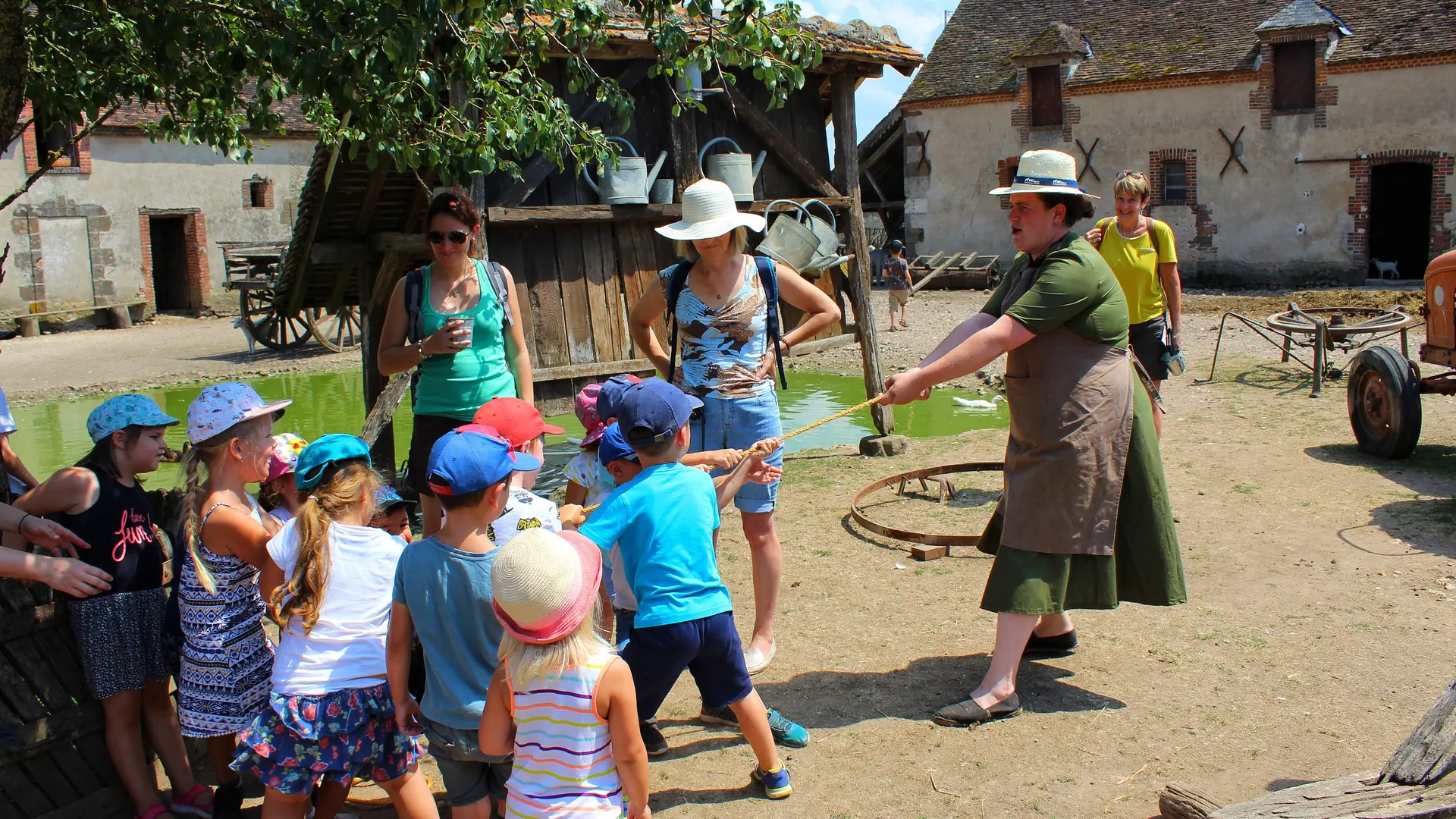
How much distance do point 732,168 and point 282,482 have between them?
18.8 ft

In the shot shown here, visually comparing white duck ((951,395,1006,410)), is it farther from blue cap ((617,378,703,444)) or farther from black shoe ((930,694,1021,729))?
blue cap ((617,378,703,444))

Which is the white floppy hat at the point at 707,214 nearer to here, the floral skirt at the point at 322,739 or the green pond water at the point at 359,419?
the floral skirt at the point at 322,739

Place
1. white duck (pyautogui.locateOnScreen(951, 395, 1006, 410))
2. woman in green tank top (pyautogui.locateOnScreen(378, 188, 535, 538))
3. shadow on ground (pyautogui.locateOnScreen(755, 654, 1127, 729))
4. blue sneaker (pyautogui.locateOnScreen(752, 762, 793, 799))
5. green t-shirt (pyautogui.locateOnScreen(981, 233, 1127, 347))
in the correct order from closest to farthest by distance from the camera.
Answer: blue sneaker (pyautogui.locateOnScreen(752, 762, 793, 799))
green t-shirt (pyautogui.locateOnScreen(981, 233, 1127, 347))
shadow on ground (pyautogui.locateOnScreen(755, 654, 1127, 729))
woman in green tank top (pyautogui.locateOnScreen(378, 188, 535, 538))
white duck (pyautogui.locateOnScreen(951, 395, 1006, 410))

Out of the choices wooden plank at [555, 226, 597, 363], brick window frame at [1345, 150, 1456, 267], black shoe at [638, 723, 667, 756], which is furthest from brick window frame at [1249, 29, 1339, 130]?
black shoe at [638, 723, 667, 756]

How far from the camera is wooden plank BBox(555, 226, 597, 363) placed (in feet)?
28.3

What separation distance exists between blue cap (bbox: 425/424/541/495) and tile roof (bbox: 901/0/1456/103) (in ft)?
81.0

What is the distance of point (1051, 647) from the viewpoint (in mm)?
4656

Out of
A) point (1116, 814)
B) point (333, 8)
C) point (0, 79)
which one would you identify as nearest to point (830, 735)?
point (1116, 814)

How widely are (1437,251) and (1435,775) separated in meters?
23.5

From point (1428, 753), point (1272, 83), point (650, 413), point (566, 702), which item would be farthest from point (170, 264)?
point (1428, 753)

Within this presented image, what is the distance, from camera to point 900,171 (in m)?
33.5

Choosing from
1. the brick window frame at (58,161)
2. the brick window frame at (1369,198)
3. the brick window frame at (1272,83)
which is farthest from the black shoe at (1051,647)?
the brick window frame at (58,161)

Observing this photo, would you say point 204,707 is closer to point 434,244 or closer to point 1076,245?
point 434,244

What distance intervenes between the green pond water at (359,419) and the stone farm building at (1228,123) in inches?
572
